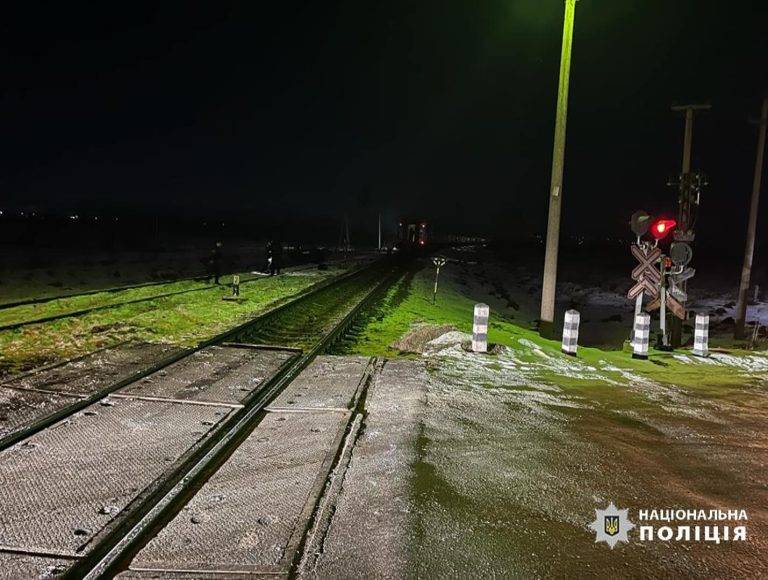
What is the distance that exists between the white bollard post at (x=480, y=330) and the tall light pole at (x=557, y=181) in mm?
2694

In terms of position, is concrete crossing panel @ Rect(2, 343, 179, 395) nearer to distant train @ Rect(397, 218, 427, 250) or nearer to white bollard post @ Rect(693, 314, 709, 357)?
white bollard post @ Rect(693, 314, 709, 357)

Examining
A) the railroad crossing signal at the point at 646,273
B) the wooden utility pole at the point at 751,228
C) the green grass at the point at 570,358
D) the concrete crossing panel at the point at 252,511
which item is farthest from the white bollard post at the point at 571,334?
the wooden utility pole at the point at 751,228

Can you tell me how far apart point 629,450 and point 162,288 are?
17461 mm

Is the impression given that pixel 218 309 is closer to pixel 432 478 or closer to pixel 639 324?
pixel 639 324

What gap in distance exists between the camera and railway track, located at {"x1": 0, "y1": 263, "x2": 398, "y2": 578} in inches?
121

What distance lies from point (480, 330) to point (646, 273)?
16.3 feet

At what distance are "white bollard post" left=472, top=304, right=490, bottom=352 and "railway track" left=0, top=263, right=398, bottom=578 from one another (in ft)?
8.94

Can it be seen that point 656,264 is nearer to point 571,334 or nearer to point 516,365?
point 571,334

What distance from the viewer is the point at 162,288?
62.5 ft

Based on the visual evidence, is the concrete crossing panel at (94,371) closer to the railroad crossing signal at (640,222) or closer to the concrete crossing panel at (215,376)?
the concrete crossing panel at (215,376)

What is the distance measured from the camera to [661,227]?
12.0 m

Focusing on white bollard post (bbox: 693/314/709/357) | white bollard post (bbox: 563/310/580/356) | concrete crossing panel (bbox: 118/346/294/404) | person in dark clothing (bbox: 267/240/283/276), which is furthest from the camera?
person in dark clothing (bbox: 267/240/283/276)

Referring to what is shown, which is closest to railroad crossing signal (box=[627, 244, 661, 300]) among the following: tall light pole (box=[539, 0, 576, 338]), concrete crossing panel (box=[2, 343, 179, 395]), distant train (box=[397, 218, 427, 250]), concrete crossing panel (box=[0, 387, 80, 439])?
tall light pole (box=[539, 0, 576, 338])

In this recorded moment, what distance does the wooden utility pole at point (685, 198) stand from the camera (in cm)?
1318
